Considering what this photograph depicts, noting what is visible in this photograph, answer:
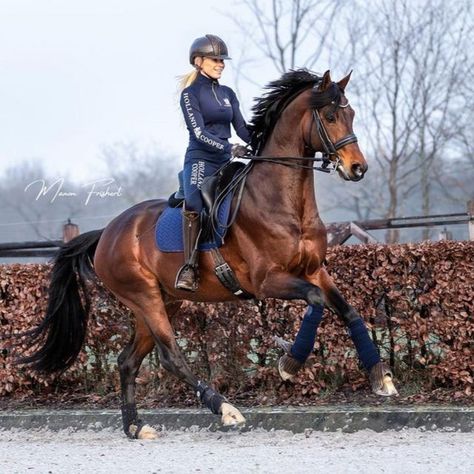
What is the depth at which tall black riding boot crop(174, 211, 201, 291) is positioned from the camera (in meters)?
6.61

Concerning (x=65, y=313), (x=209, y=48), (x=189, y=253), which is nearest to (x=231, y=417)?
(x=189, y=253)

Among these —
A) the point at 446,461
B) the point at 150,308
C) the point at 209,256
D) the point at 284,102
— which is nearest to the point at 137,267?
the point at 150,308

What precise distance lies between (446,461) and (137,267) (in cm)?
298

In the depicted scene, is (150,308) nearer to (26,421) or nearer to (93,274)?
(93,274)

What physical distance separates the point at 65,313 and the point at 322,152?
2781 mm

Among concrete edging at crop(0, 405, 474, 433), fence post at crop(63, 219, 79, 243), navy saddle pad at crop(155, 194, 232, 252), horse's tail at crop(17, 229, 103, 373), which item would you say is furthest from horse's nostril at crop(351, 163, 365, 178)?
fence post at crop(63, 219, 79, 243)

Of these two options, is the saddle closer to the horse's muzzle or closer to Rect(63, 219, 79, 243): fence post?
the horse's muzzle

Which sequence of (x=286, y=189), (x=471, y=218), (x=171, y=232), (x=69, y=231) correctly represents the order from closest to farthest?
(x=286, y=189) < (x=171, y=232) < (x=471, y=218) < (x=69, y=231)

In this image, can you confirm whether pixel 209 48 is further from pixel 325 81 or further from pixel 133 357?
pixel 133 357

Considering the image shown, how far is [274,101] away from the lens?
6586mm

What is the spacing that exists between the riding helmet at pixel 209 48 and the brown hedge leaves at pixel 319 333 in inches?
71.8

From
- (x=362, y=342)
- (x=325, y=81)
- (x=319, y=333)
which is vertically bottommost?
(x=319, y=333)

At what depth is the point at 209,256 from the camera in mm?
6637

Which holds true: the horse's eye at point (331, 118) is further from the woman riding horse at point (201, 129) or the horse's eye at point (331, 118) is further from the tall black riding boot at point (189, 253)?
the tall black riding boot at point (189, 253)
